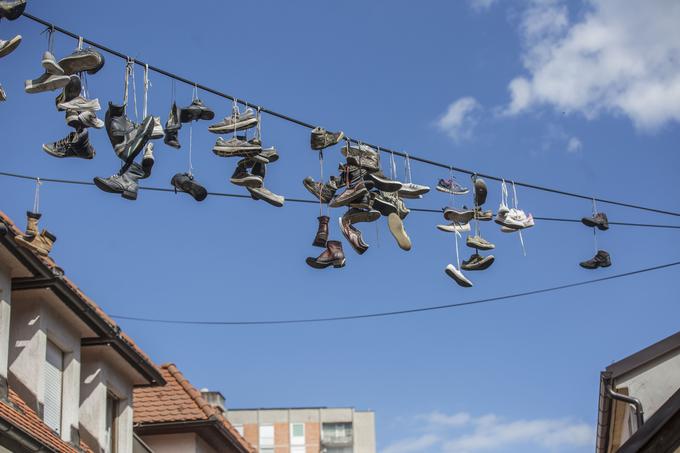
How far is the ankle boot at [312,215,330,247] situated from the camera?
12797 mm

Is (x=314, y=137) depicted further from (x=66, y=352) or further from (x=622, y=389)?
(x=622, y=389)

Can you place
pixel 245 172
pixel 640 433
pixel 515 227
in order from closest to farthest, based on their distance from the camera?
pixel 640 433 → pixel 245 172 → pixel 515 227

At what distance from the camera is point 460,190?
13648mm

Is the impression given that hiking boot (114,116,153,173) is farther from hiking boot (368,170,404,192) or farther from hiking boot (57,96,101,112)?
hiking boot (368,170,404,192)

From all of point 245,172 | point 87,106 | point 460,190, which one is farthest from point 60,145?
point 460,190

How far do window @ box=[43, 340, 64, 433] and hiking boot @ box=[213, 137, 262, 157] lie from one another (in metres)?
4.36

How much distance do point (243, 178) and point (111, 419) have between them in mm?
5992

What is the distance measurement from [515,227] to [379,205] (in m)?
1.84

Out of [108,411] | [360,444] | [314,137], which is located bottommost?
[108,411]

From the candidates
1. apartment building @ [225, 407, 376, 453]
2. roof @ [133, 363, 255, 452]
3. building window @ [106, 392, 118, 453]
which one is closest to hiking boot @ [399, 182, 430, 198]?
building window @ [106, 392, 118, 453]

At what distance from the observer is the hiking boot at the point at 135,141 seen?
10.1m

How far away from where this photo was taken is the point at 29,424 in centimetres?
1305

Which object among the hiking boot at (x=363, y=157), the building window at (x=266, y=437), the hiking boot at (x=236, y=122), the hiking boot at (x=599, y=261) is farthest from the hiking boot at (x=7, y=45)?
the building window at (x=266, y=437)

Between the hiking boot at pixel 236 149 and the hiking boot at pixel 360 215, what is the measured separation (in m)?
1.31
